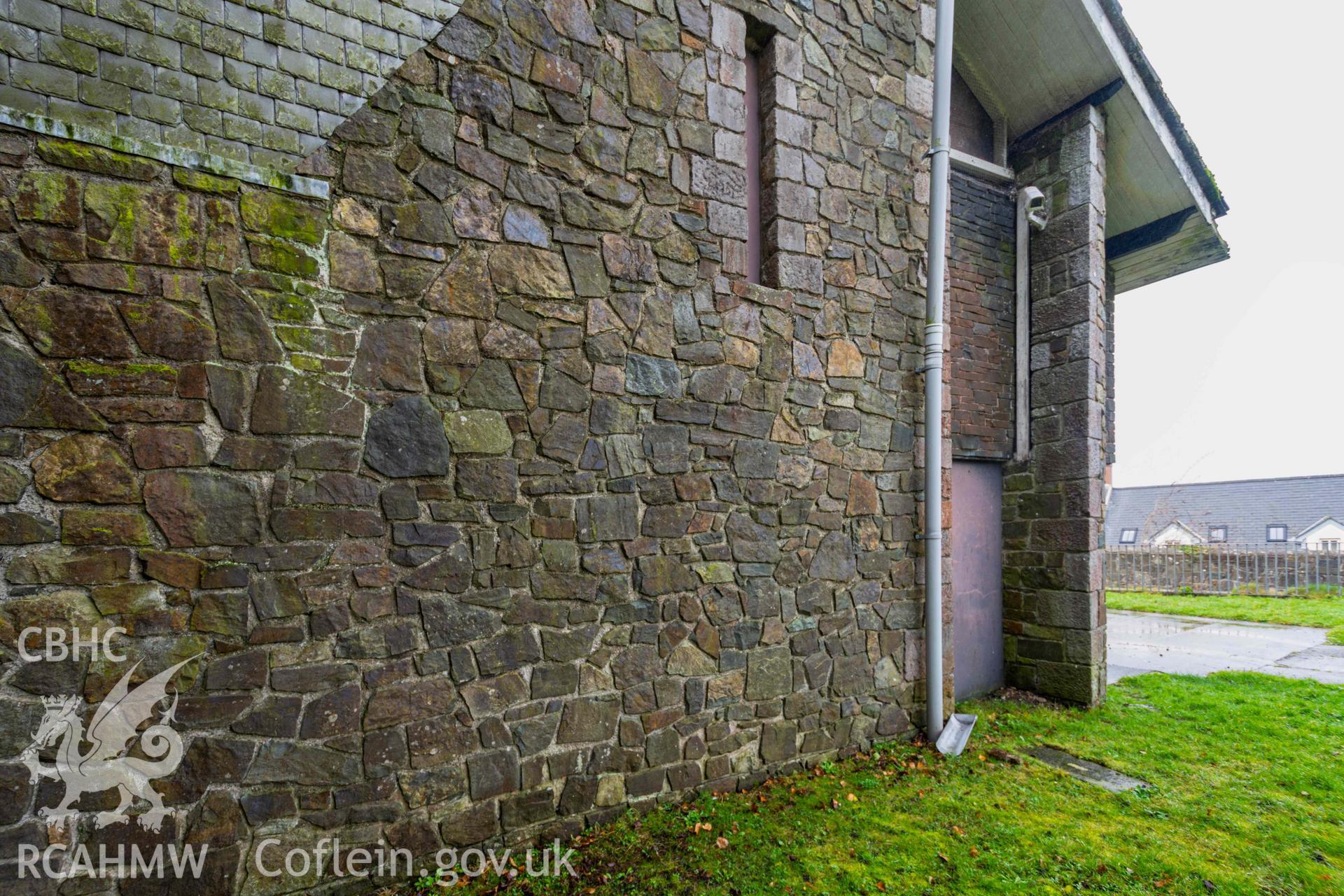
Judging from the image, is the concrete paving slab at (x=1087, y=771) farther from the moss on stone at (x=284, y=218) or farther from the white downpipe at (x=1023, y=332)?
the moss on stone at (x=284, y=218)

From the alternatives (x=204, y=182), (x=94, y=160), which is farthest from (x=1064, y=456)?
(x=94, y=160)

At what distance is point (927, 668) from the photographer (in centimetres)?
415

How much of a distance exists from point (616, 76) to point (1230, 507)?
30061mm

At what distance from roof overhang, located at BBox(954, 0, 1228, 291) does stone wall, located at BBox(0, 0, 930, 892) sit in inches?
64.1

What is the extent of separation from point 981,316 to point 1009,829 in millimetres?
3998

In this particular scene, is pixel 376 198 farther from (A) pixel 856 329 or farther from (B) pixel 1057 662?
(B) pixel 1057 662

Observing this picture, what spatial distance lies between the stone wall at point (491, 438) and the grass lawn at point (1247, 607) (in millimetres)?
8181

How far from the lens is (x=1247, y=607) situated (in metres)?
9.89

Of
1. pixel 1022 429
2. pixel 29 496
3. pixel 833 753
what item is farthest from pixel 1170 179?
pixel 29 496

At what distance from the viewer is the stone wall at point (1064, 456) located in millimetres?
5105

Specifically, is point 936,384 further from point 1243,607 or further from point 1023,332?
point 1243,607

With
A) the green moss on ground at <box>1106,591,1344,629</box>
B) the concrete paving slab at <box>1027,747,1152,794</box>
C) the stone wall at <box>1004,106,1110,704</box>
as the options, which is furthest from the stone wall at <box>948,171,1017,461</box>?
Answer: the green moss on ground at <box>1106,591,1344,629</box>

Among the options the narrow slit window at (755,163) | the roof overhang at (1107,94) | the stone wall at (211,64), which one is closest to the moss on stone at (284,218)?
the stone wall at (211,64)

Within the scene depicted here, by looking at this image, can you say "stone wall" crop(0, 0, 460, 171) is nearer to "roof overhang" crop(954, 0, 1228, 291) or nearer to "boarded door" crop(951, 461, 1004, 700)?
"roof overhang" crop(954, 0, 1228, 291)
